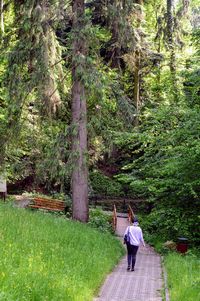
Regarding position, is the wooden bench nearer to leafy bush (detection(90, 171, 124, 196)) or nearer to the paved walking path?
leafy bush (detection(90, 171, 124, 196))

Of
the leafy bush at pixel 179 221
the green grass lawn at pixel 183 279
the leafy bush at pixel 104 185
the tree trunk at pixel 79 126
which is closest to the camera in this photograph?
the green grass lawn at pixel 183 279

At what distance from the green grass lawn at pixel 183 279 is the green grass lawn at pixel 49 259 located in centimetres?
178

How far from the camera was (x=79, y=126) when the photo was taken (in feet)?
64.5

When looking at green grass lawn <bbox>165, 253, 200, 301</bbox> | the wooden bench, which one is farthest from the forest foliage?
green grass lawn <bbox>165, 253, 200, 301</bbox>

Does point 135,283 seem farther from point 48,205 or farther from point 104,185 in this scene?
point 104,185

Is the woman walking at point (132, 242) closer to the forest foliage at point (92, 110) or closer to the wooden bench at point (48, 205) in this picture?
the forest foliage at point (92, 110)

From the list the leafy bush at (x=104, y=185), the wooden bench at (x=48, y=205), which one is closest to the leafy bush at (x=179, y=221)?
the wooden bench at (x=48, y=205)

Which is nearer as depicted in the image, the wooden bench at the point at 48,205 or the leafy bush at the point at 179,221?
the leafy bush at the point at 179,221

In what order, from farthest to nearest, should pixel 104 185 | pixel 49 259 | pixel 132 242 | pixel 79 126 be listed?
1. pixel 104 185
2. pixel 79 126
3. pixel 132 242
4. pixel 49 259

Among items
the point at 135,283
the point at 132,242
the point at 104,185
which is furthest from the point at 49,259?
the point at 104,185

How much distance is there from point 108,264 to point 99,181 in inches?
803

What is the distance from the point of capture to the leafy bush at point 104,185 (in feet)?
110

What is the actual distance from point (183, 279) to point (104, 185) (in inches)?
902

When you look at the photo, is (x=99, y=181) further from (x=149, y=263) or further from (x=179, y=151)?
(x=149, y=263)
